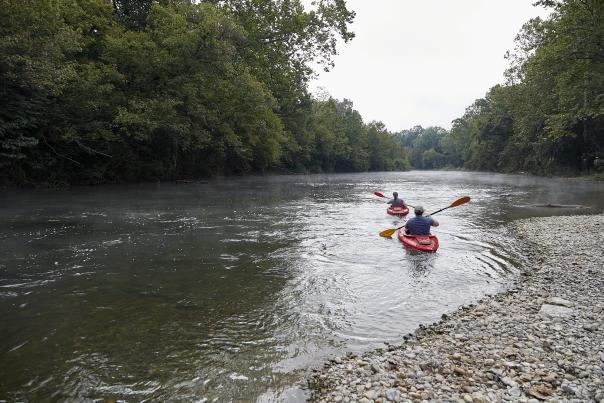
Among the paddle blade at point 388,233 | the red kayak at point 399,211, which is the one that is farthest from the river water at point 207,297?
the red kayak at point 399,211

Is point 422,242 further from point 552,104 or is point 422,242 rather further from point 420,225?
point 552,104

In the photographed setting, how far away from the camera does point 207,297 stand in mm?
6922

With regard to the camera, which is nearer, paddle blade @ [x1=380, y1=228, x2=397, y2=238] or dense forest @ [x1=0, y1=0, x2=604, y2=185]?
paddle blade @ [x1=380, y1=228, x2=397, y2=238]

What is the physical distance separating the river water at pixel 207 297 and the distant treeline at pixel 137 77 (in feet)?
25.3

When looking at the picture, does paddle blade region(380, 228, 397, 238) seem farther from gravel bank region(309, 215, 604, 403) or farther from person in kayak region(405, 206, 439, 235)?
gravel bank region(309, 215, 604, 403)

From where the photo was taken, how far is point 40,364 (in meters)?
4.59

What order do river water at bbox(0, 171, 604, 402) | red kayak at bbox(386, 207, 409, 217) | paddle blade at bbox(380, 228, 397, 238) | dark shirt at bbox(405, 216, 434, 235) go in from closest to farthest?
river water at bbox(0, 171, 604, 402)
dark shirt at bbox(405, 216, 434, 235)
paddle blade at bbox(380, 228, 397, 238)
red kayak at bbox(386, 207, 409, 217)

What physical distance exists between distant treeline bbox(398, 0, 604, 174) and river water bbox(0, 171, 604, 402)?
1381cm

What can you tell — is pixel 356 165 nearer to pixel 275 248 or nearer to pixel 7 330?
pixel 275 248

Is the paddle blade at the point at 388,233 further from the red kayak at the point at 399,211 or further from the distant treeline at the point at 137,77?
the distant treeline at the point at 137,77

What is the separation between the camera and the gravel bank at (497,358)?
3975 millimetres

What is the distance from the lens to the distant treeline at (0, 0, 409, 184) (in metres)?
18.6

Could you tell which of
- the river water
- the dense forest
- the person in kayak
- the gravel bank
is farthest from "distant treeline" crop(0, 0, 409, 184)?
the gravel bank

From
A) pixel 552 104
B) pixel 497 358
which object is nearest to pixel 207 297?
pixel 497 358
